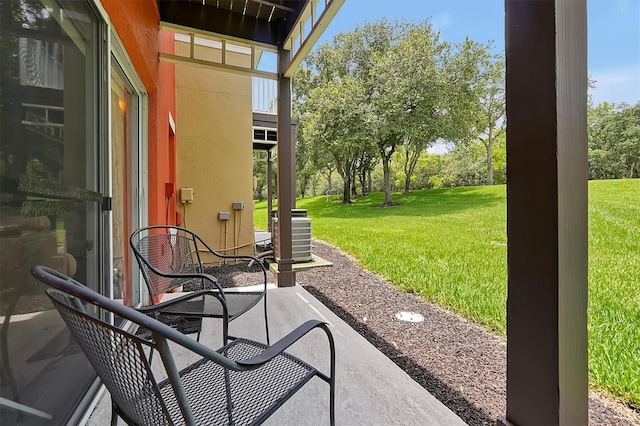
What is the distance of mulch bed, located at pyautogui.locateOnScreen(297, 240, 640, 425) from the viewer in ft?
5.57

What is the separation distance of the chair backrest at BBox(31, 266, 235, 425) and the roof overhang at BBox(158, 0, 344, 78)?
3058 millimetres

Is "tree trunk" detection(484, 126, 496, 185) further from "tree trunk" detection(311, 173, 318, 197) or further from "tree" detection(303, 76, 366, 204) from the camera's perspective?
"tree trunk" detection(311, 173, 318, 197)

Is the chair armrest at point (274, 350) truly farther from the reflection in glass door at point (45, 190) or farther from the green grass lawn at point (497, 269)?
the green grass lawn at point (497, 269)

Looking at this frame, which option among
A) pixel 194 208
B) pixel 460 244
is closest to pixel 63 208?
pixel 194 208

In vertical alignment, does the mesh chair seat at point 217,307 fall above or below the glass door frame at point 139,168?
below

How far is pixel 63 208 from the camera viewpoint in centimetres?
129

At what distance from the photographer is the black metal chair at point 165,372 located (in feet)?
2.18

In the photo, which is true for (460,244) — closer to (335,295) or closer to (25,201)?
(335,295)

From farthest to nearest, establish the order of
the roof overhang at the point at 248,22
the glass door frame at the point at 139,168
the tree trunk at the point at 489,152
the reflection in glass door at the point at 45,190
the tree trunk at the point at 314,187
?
1. the tree trunk at the point at 314,187
2. the tree trunk at the point at 489,152
3. the roof overhang at the point at 248,22
4. the glass door frame at the point at 139,168
5. the reflection in glass door at the point at 45,190

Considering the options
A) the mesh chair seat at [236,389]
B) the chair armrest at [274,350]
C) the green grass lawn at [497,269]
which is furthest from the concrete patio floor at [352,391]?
the green grass lawn at [497,269]

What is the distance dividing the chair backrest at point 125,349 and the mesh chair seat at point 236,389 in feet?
0.60

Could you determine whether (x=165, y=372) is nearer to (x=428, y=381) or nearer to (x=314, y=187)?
(x=428, y=381)

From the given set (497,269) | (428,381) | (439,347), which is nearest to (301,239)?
(497,269)

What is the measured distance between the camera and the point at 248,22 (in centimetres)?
361
